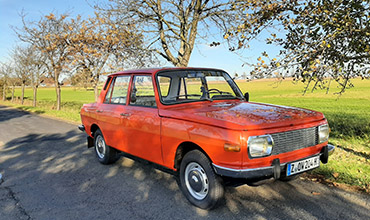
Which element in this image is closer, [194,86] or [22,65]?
[194,86]

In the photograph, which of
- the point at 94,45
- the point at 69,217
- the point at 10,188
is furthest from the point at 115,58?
the point at 69,217

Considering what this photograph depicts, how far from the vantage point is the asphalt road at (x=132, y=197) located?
337 cm

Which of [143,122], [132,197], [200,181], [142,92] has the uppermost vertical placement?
[142,92]

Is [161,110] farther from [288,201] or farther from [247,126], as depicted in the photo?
[288,201]

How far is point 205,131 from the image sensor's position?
10.7 ft

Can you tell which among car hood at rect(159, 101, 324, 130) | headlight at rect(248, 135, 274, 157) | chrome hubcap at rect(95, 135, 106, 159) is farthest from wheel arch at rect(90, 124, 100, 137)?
headlight at rect(248, 135, 274, 157)

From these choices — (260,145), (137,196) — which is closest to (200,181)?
(260,145)

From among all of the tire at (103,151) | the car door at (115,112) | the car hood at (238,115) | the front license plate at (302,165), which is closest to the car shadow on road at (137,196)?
the tire at (103,151)

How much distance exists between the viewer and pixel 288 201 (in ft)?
11.9

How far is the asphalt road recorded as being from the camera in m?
3.37

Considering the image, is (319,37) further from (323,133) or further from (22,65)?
(22,65)

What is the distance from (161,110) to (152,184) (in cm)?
129

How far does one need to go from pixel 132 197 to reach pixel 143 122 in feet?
3.62

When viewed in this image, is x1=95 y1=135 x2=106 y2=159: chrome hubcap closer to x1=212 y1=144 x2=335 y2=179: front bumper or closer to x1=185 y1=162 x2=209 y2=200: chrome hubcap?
x1=185 y1=162 x2=209 y2=200: chrome hubcap
